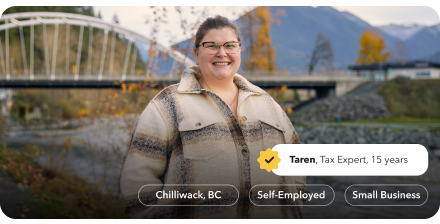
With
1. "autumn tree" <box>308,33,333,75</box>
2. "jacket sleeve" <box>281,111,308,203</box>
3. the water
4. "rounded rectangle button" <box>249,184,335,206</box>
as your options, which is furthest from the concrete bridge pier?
the water

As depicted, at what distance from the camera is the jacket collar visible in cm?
192

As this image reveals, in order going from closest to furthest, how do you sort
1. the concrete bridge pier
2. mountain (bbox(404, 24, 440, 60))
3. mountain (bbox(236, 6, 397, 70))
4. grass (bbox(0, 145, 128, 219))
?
mountain (bbox(404, 24, 440, 60)) → mountain (bbox(236, 6, 397, 70)) → grass (bbox(0, 145, 128, 219)) → the concrete bridge pier

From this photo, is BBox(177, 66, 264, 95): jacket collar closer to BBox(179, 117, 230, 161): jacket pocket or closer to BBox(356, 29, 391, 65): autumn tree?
BBox(179, 117, 230, 161): jacket pocket

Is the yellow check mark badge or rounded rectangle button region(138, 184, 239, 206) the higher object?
the yellow check mark badge

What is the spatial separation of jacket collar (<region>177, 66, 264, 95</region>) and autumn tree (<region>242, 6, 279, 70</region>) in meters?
0.88

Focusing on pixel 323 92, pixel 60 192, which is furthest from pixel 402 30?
pixel 60 192

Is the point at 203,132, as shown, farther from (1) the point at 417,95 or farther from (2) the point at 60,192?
(2) the point at 60,192

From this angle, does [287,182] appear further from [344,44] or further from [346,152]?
[344,44]

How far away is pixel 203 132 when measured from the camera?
1872 millimetres

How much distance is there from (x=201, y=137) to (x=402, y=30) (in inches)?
90.7

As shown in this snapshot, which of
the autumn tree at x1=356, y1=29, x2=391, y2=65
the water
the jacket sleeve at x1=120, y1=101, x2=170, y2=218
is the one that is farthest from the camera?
the water

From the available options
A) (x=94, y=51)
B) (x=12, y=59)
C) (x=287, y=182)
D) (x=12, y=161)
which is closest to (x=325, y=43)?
(x=287, y=182)

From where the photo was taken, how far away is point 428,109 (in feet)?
12.5

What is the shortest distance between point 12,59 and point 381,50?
49.3 feet
